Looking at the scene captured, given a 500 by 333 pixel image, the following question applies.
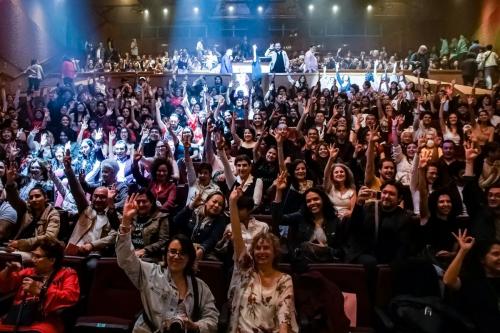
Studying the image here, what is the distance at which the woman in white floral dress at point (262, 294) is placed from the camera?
111 inches

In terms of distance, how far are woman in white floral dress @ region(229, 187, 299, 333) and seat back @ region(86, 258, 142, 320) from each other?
2.21ft

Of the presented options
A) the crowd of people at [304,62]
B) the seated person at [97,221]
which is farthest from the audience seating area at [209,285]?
the crowd of people at [304,62]

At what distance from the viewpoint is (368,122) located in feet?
21.6

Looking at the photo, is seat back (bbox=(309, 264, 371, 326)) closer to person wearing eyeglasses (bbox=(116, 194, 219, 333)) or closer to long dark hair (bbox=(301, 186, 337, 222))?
long dark hair (bbox=(301, 186, 337, 222))

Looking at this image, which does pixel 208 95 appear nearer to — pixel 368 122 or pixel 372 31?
pixel 368 122

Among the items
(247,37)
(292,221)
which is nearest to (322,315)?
(292,221)

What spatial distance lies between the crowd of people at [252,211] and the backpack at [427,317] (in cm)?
12

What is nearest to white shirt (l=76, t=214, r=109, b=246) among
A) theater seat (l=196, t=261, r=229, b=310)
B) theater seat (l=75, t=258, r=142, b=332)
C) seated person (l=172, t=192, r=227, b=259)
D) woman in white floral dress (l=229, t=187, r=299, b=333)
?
seated person (l=172, t=192, r=227, b=259)

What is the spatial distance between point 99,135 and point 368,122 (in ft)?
11.8

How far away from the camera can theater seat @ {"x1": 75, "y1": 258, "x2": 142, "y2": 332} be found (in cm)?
317

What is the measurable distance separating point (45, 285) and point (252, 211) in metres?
1.54

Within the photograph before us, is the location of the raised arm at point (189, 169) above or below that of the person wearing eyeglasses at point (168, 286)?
above

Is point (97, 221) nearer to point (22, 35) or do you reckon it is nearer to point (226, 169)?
point (226, 169)

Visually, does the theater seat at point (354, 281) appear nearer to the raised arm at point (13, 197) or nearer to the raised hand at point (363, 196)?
the raised hand at point (363, 196)
